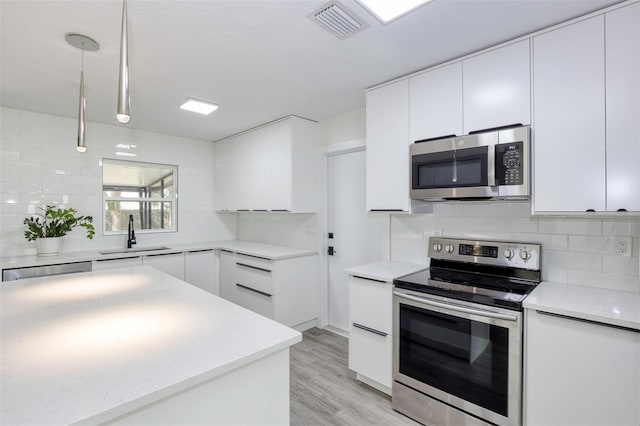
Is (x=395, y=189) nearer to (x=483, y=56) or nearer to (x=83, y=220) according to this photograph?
(x=483, y=56)

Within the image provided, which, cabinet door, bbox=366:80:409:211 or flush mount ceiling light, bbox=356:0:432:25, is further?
cabinet door, bbox=366:80:409:211

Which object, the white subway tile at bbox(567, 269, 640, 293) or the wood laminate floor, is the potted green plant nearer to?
the wood laminate floor

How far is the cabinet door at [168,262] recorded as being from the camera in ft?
12.0

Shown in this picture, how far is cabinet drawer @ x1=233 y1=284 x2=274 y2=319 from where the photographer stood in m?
3.46

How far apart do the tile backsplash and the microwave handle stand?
0.42m

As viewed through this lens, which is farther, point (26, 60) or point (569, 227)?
point (26, 60)

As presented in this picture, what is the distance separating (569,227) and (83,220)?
183 inches

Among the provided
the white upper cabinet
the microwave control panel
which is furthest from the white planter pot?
the microwave control panel

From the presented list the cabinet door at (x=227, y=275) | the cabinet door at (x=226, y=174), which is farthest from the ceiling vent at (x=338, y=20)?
the cabinet door at (x=227, y=275)

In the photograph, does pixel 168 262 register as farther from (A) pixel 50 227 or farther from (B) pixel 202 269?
(A) pixel 50 227

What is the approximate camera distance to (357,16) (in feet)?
5.63

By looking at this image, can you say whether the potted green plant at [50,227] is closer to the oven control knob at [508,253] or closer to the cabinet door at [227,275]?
the cabinet door at [227,275]

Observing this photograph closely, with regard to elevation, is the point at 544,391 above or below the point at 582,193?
below

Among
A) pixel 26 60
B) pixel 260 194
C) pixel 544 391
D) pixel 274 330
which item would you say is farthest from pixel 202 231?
pixel 544 391
